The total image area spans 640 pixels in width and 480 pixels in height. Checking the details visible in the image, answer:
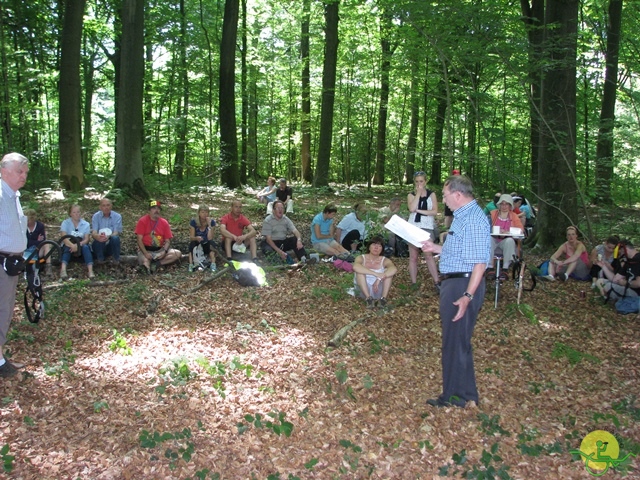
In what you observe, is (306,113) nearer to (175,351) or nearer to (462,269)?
(175,351)

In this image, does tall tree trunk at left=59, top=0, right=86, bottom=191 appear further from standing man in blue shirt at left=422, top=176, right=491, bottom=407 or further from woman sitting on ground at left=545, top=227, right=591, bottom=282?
standing man in blue shirt at left=422, top=176, right=491, bottom=407

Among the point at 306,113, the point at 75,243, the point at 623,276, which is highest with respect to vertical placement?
the point at 306,113

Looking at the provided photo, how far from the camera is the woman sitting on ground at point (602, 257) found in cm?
742

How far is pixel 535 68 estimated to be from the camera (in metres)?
7.69

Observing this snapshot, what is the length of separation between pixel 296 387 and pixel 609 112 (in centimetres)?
1453

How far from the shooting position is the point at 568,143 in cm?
864

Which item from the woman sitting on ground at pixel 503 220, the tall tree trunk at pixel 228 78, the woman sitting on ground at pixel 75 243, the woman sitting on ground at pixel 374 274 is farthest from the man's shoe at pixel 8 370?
the tall tree trunk at pixel 228 78

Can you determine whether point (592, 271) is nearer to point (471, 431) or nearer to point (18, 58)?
point (471, 431)

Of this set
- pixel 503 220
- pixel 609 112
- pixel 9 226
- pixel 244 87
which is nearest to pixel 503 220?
pixel 503 220

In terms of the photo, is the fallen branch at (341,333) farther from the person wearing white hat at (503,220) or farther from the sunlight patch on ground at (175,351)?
the person wearing white hat at (503,220)

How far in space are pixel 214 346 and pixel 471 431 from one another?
2.65m

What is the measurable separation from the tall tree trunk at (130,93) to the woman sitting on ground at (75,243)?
180 inches

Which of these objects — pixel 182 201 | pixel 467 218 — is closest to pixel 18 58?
pixel 182 201

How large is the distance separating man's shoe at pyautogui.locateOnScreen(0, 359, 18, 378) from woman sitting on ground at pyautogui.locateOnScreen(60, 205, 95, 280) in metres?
3.28
